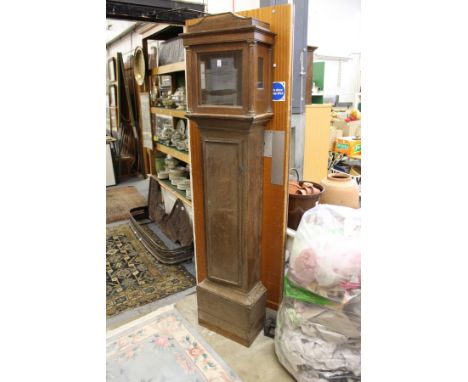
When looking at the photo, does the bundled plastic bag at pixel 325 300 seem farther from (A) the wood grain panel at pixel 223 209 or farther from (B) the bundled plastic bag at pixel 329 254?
(A) the wood grain panel at pixel 223 209

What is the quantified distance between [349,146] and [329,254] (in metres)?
2.66

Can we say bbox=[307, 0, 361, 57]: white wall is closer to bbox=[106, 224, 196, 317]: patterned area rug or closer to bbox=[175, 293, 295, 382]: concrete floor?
bbox=[106, 224, 196, 317]: patterned area rug

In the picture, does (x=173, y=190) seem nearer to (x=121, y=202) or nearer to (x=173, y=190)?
(x=173, y=190)

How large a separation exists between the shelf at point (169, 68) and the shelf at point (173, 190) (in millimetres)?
1159

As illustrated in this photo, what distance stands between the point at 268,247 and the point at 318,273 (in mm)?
516

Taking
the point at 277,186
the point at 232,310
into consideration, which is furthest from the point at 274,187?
the point at 232,310

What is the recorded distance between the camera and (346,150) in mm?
3854

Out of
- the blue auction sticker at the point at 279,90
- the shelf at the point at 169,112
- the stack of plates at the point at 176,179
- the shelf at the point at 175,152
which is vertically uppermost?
the blue auction sticker at the point at 279,90

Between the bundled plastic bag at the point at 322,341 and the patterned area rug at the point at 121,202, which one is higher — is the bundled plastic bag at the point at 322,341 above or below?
above

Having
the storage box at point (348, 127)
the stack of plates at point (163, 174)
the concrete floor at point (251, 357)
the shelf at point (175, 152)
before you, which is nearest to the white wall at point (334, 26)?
the storage box at point (348, 127)

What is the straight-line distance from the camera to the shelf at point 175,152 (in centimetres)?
308

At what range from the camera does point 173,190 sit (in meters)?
3.34
